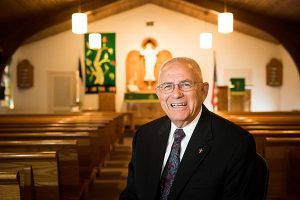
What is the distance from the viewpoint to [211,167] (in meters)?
1.42

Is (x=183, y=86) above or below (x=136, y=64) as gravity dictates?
below

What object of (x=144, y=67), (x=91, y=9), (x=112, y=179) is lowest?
(x=112, y=179)

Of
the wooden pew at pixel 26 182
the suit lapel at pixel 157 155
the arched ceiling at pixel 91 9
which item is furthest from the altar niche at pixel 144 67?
the suit lapel at pixel 157 155

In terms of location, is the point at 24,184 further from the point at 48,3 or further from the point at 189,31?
the point at 189,31

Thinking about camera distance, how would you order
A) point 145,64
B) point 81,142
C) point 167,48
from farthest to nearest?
point 167,48 → point 145,64 → point 81,142

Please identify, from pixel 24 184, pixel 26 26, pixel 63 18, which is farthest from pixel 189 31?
pixel 24 184

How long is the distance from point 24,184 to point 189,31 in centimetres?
938

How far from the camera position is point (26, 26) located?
804 centimetres

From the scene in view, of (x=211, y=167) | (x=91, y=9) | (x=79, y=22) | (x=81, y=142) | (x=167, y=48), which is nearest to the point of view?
(x=211, y=167)

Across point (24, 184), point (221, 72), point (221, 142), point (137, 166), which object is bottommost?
point (24, 184)

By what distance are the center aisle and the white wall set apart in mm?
4945

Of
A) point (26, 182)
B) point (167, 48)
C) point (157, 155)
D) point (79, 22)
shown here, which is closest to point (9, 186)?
point (26, 182)

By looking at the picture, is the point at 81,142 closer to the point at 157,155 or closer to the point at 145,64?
the point at 157,155

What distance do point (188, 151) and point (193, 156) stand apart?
3 cm
